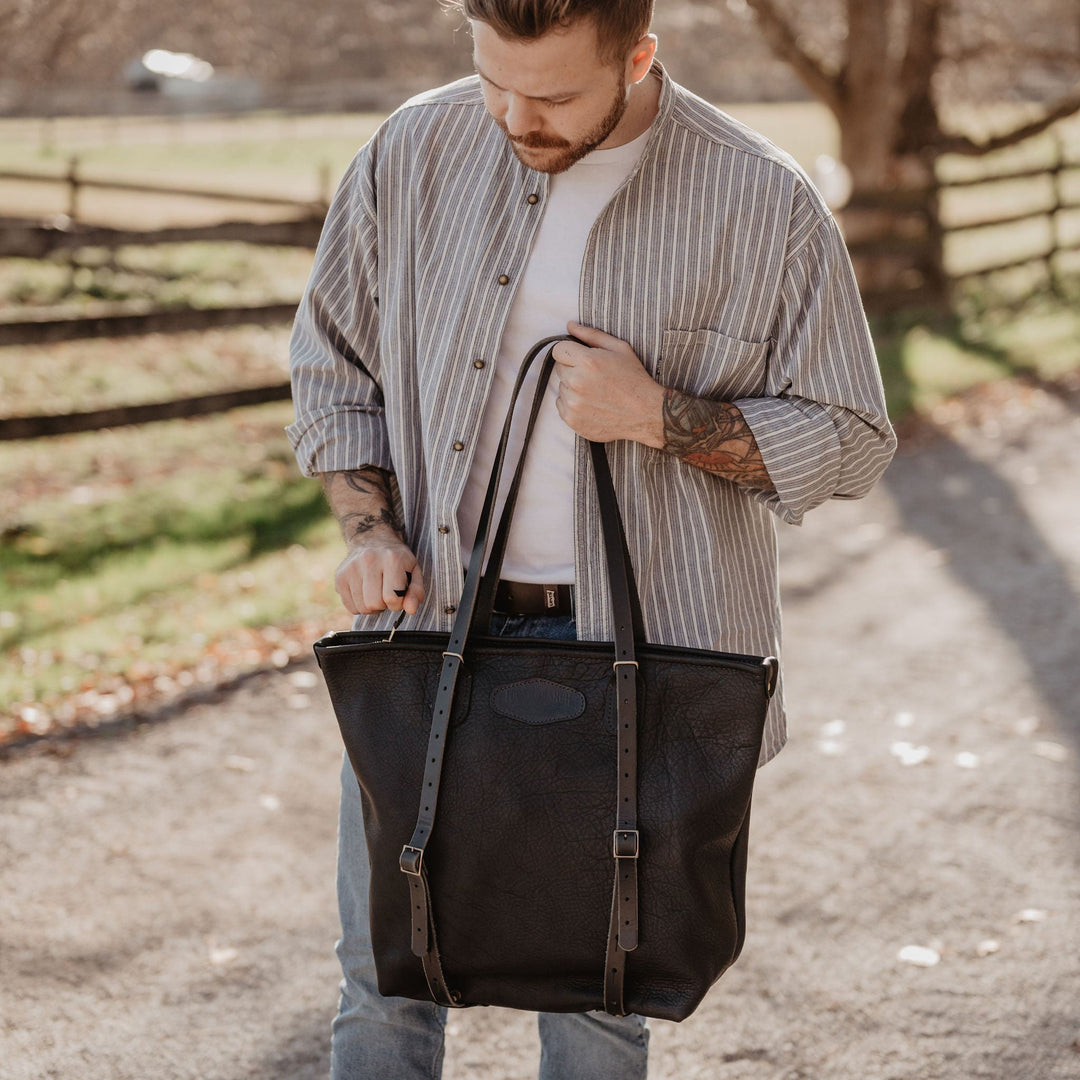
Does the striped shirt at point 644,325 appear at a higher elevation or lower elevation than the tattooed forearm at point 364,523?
higher

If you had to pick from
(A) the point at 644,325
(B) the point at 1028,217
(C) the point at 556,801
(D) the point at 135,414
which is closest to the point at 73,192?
(D) the point at 135,414

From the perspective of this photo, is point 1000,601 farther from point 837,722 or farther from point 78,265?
point 78,265

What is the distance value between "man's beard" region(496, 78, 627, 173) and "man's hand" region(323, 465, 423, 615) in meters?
0.56

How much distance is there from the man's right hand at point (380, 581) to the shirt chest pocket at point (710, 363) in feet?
1.51

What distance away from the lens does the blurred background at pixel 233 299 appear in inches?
209

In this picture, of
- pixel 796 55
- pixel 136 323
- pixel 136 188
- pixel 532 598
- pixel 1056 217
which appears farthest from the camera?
pixel 1056 217

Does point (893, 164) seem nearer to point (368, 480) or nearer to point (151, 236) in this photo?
point (151, 236)

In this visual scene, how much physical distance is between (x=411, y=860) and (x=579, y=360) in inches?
28.0

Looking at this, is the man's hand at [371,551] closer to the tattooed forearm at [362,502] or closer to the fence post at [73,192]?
the tattooed forearm at [362,502]

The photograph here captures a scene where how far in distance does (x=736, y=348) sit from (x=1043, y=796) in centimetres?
264

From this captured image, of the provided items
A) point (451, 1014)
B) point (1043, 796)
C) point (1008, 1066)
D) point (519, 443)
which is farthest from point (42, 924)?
point (1043, 796)

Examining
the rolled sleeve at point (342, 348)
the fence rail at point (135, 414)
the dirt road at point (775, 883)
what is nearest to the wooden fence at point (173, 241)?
the fence rail at point (135, 414)

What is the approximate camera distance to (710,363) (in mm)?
1837

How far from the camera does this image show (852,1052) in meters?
2.76
